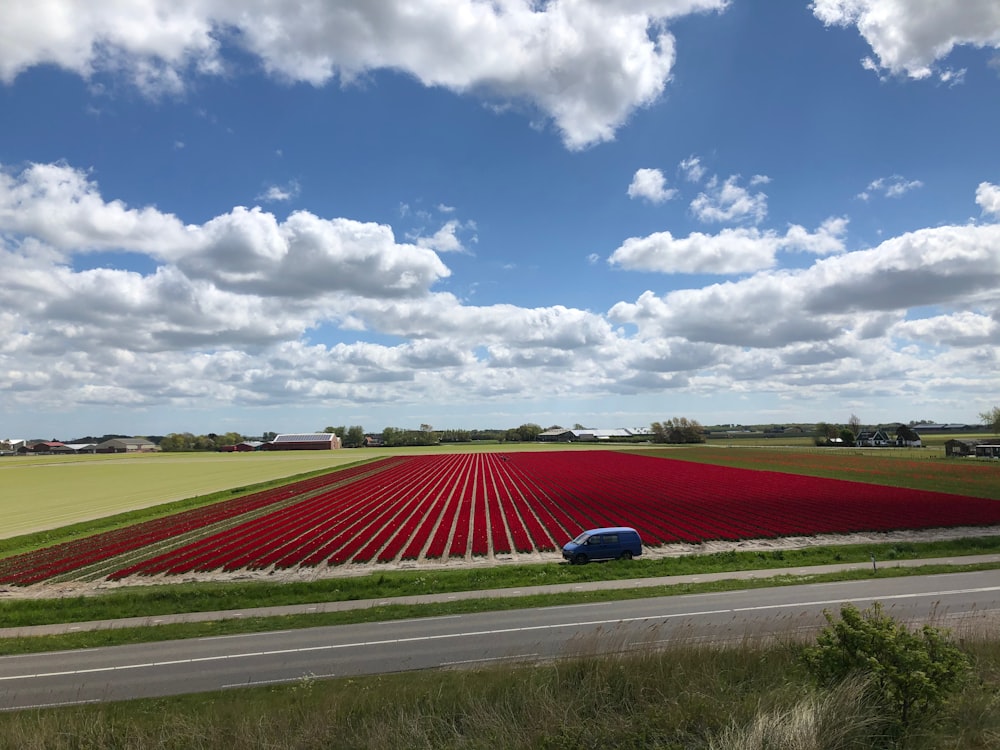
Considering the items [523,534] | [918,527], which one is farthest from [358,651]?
[918,527]

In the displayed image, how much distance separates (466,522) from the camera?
140 feet

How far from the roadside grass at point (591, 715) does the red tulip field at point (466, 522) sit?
21.2 metres

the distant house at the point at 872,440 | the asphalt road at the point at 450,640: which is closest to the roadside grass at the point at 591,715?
the asphalt road at the point at 450,640

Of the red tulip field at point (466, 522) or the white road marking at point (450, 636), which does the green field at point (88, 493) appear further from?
the white road marking at point (450, 636)

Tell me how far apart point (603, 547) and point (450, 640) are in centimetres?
1327

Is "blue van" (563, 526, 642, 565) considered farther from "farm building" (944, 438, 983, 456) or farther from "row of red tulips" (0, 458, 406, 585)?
"farm building" (944, 438, 983, 456)

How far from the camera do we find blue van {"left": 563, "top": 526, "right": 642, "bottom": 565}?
92.3 feet

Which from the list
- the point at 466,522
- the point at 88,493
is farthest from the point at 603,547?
the point at 88,493

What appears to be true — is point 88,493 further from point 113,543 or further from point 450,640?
point 450,640

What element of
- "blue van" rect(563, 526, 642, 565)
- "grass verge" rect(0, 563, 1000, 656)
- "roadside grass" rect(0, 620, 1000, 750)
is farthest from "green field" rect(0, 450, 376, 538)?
"roadside grass" rect(0, 620, 1000, 750)

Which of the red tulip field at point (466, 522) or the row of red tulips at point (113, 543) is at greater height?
the red tulip field at point (466, 522)

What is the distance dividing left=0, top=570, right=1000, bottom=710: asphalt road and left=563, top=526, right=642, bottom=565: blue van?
7.26 metres

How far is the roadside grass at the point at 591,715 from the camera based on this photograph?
7.49m

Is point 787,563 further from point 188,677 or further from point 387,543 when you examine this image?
point 188,677
